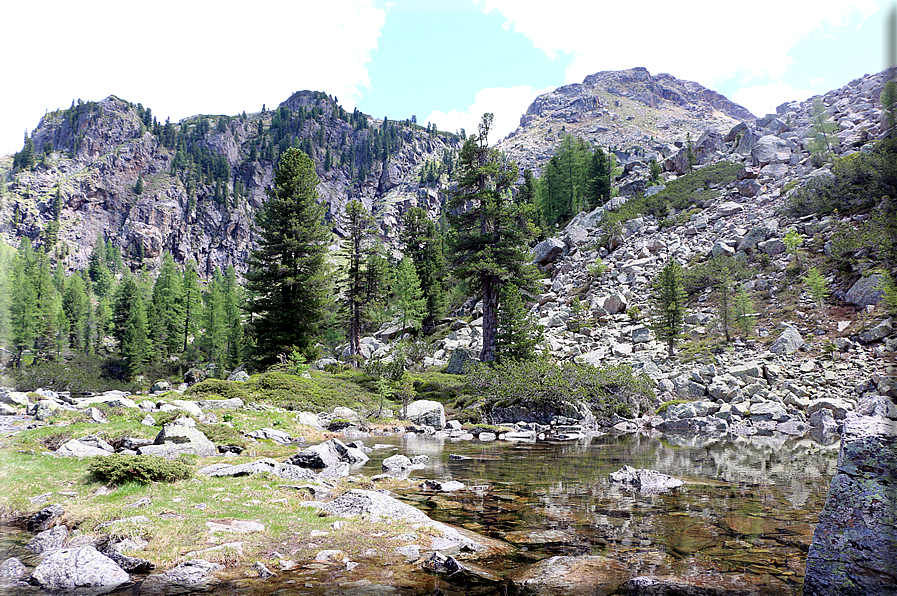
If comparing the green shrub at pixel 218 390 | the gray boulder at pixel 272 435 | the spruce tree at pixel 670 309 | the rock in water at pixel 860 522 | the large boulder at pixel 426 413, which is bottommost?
the large boulder at pixel 426 413


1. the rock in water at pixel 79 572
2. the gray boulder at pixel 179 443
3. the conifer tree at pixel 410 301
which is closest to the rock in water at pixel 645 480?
the rock in water at pixel 79 572

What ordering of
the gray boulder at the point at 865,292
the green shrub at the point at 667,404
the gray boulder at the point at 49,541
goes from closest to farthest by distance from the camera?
the gray boulder at the point at 49,541, the green shrub at the point at 667,404, the gray boulder at the point at 865,292

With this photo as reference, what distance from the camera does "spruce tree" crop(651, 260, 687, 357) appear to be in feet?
128

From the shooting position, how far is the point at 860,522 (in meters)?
5.28

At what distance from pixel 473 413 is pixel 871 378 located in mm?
22319

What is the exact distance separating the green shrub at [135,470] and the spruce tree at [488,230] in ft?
85.6

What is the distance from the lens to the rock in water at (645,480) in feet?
40.3

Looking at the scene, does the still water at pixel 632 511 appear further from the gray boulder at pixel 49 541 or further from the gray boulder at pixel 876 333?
the gray boulder at pixel 876 333

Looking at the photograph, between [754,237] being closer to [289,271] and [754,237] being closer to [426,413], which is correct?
[426,413]

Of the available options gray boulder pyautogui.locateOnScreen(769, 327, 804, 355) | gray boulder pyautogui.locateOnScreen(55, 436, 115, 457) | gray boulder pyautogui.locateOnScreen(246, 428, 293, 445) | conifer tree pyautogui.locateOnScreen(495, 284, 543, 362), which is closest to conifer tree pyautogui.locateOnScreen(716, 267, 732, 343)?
gray boulder pyautogui.locateOnScreen(769, 327, 804, 355)

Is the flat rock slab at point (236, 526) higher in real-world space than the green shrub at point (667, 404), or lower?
A: higher

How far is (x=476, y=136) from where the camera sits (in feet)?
124

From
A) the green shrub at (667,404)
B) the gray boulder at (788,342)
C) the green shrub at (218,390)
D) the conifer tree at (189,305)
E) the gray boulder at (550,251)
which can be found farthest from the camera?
the conifer tree at (189,305)

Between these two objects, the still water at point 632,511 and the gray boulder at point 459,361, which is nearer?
the still water at point 632,511
